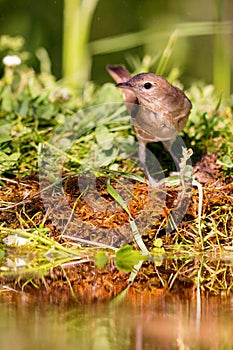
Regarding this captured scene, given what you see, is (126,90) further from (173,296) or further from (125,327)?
(125,327)

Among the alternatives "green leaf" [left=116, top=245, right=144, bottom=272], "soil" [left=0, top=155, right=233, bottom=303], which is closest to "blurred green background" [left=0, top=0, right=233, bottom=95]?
"soil" [left=0, top=155, right=233, bottom=303]

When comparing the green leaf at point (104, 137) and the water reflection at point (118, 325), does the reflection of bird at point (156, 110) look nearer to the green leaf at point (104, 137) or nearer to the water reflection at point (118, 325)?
the green leaf at point (104, 137)

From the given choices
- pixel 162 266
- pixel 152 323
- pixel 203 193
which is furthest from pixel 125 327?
pixel 203 193

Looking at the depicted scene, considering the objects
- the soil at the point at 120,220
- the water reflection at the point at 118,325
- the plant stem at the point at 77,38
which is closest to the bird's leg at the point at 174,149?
the soil at the point at 120,220

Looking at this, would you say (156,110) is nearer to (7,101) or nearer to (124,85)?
(124,85)

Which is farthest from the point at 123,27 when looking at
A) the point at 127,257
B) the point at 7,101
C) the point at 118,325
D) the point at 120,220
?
the point at 118,325

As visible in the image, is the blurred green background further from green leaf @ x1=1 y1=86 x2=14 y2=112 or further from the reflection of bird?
the reflection of bird

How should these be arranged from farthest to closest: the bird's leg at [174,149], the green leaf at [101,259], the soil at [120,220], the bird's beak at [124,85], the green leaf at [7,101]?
1. the green leaf at [7,101]
2. the bird's leg at [174,149]
3. the bird's beak at [124,85]
4. the green leaf at [101,259]
5. the soil at [120,220]
